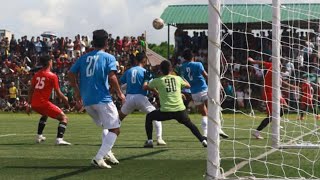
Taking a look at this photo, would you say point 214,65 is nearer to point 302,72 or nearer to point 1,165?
point 1,165

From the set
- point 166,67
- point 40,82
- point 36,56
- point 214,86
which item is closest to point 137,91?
point 166,67

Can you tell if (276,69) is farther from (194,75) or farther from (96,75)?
(96,75)

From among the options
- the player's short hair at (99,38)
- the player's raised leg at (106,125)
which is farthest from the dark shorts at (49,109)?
the player's short hair at (99,38)

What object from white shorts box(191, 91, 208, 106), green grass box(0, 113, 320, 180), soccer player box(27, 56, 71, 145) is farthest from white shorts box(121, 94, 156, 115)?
white shorts box(191, 91, 208, 106)

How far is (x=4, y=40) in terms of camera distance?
43.7 meters

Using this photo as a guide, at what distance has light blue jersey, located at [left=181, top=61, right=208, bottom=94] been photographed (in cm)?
1578

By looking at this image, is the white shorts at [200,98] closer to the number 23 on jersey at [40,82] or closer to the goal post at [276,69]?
the goal post at [276,69]

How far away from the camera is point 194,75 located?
15.8 metres

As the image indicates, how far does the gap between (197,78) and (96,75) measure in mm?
5995

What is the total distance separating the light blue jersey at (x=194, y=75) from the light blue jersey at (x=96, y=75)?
5.67 metres

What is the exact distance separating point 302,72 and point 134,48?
22430 millimetres

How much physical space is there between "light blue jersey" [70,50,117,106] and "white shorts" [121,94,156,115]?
4.00 m

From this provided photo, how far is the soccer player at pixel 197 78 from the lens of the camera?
15.8m

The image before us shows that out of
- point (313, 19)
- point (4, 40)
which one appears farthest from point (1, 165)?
point (4, 40)
